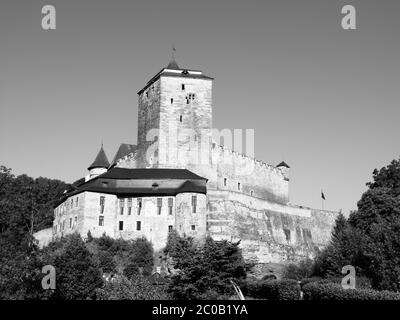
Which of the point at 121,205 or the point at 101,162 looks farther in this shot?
the point at 101,162

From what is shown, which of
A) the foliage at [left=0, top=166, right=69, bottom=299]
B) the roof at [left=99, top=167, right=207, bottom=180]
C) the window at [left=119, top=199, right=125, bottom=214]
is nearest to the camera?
the window at [left=119, top=199, right=125, bottom=214]

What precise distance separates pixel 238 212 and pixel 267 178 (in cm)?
1503

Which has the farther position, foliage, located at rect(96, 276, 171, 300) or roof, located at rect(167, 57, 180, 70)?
roof, located at rect(167, 57, 180, 70)

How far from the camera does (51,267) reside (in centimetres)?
3334

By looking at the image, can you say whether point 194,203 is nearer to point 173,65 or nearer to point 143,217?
point 143,217

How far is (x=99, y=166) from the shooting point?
70375mm

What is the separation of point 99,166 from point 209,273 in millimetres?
38846

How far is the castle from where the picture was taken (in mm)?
55469

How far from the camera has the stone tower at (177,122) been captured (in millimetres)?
65125

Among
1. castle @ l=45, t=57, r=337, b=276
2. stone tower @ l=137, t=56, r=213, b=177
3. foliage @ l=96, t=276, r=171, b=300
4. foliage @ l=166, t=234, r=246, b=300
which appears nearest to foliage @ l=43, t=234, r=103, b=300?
foliage @ l=96, t=276, r=171, b=300

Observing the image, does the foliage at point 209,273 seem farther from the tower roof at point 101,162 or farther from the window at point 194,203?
the tower roof at point 101,162

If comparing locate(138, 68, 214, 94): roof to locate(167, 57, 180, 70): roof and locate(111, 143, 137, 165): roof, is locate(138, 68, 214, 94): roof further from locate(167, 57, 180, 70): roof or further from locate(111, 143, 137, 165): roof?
locate(111, 143, 137, 165): roof

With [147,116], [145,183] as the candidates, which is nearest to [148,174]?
[145,183]
